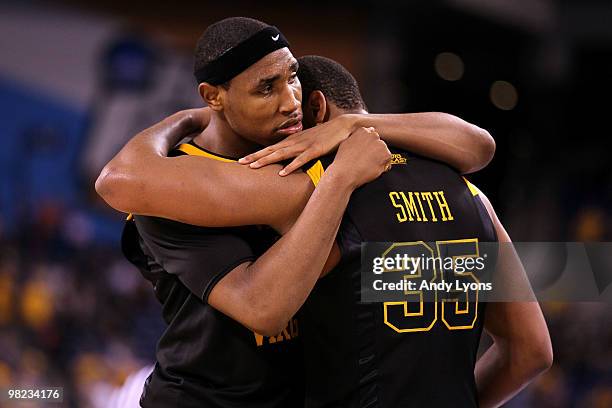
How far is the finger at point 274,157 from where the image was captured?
2.53m

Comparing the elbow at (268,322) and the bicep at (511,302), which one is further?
the bicep at (511,302)

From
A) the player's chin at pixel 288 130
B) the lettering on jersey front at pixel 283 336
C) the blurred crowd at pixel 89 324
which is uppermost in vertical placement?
the player's chin at pixel 288 130

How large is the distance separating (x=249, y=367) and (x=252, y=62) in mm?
900

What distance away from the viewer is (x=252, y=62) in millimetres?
2742

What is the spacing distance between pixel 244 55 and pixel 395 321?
89cm

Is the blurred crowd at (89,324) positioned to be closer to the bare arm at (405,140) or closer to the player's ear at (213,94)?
the player's ear at (213,94)

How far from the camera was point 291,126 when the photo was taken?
278 centimetres

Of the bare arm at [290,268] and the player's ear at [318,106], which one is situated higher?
the player's ear at [318,106]

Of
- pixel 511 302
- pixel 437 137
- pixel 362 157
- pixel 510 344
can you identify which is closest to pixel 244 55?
pixel 362 157

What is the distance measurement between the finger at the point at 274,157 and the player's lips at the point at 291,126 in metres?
0.20

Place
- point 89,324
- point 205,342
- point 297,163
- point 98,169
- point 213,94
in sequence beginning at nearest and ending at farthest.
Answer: point 297,163 < point 205,342 < point 213,94 < point 89,324 < point 98,169

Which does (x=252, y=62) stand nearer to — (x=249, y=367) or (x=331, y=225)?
(x=331, y=225)

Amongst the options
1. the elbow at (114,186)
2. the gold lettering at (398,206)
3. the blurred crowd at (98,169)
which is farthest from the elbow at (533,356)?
the blurred crowd at (98,169)

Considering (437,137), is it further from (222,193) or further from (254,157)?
(222,193)
